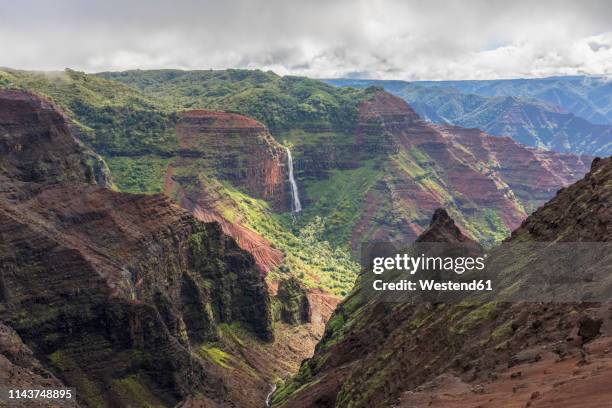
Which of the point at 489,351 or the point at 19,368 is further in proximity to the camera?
the point at 19,368

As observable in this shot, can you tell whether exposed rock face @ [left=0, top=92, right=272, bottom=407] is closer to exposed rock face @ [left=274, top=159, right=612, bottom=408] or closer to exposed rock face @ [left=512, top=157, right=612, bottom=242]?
Answer: exposed rock face @ [left=274, top=159, right=612, bottom=408]

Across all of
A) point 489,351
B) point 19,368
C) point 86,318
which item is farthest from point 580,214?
point 86,318

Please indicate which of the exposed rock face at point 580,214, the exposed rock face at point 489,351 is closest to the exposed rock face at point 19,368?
the exposed rock face at point 489,351

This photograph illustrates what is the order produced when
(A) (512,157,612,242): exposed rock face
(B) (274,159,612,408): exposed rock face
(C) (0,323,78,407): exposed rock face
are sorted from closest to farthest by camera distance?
(B) (274,159,612,408): exposed rock face, (A) (512,157,612,242): exposed rock face, (C) (0,323,78,407): exposed rock face

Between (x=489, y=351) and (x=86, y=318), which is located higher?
(x=86, y=318)

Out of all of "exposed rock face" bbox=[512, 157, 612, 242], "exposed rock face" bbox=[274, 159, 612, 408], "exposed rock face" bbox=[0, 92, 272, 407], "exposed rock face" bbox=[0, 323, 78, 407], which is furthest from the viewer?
"exposed rock face" bbox=[0, 92, 272, 407]

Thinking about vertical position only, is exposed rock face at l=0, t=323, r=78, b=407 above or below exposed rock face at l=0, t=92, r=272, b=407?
below

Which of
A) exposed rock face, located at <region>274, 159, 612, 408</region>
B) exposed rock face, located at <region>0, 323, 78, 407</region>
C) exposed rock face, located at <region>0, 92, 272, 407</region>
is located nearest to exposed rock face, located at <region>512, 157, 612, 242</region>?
exposed rock face, located at <region>274, 159, 612, 408</region>

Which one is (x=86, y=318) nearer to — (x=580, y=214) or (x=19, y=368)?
(x=19, y=368)

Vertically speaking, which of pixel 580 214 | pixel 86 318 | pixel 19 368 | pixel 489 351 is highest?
pixel 86 318

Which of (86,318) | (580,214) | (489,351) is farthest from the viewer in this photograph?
(86,318)
